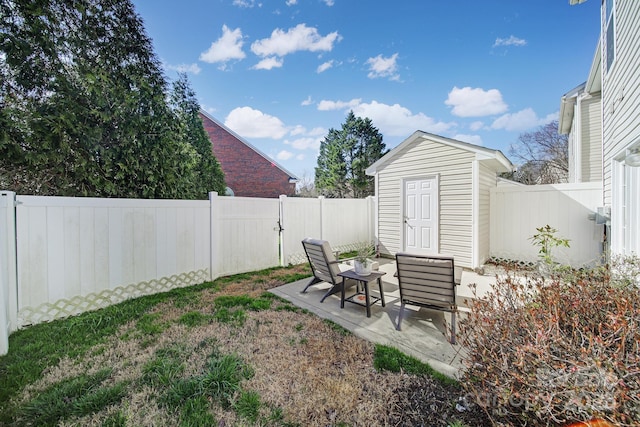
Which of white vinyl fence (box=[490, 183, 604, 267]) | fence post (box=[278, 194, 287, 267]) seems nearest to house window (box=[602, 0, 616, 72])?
white vinyl fence (box=[490, 183, 604, 267])

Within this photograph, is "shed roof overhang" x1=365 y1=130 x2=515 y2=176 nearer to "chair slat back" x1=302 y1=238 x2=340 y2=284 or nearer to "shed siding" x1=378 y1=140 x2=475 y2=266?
"shed siding" x1=378 y1=140 x2=475 y2=266

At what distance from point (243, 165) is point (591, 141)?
14798 mm

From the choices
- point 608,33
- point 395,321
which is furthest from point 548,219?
point 395,321

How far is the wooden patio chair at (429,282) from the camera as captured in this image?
305cm

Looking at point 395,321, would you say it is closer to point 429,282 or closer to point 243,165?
point 429,282

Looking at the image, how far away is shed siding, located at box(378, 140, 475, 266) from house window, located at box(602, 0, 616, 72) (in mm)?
2594

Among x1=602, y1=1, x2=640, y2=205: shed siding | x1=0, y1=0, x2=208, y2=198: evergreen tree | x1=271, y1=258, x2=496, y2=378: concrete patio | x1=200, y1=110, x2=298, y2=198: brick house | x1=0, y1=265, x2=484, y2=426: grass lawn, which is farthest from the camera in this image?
x1=200, y1=110, x2=298, y2=198: brick house

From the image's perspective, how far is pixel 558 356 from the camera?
→ 145 cm

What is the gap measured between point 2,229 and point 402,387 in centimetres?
454

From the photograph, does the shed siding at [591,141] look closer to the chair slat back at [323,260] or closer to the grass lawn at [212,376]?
the chair slat back at [323,260]

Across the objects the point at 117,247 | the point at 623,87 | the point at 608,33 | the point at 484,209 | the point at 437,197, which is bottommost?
the point at 117,247

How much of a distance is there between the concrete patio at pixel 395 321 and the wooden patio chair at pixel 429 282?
0.20 meters

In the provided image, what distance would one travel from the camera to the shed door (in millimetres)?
6605

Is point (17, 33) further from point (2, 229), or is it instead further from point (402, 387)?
point (402, 387)
